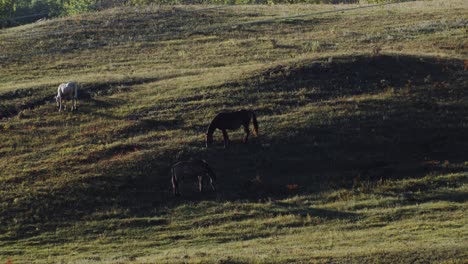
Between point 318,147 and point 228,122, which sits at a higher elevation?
point 228,122

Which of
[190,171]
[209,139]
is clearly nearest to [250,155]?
[209,139]

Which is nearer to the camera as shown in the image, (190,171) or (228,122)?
(190,171)

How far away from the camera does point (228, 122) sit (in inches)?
1642

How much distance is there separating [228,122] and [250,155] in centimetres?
208

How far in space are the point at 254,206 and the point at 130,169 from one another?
7378 mm

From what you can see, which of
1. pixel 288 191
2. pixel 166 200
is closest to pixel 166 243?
pixel 166 200

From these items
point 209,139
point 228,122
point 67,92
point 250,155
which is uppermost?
point 67,92

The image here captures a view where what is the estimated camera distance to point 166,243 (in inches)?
1268

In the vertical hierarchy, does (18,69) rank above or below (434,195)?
above

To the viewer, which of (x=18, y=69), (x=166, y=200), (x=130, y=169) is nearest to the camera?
(x=166, y=200)

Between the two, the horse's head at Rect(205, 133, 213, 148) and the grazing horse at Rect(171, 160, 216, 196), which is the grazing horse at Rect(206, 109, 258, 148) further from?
the grazing horse at Rect(171, 160, 216, 196)

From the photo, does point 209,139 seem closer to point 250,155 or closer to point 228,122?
point 228,122

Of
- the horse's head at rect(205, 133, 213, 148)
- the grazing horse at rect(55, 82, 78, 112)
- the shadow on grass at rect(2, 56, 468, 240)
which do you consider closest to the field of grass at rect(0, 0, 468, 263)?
the shadow on grass at rect(2, 56, 468, 240)

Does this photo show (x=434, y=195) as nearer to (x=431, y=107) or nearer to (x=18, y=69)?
(x=431, y=107)
